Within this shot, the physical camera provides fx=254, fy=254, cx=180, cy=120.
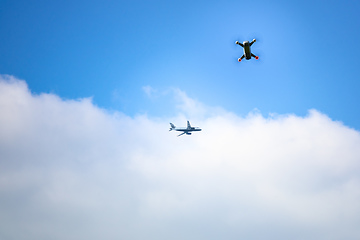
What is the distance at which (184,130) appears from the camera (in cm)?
13825

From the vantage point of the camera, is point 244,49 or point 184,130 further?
point 184,130

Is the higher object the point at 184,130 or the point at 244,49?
the point at 184,130

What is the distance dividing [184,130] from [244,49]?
10101 centimetres

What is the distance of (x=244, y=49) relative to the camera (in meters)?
38.9
